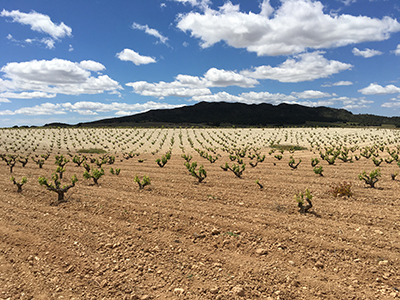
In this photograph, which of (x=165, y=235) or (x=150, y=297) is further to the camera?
(x=165, y=235)

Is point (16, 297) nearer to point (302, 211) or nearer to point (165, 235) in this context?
point (165, 235)

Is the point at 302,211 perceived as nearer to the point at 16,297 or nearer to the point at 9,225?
the point at 16,297

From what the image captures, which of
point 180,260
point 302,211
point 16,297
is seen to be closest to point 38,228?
point 16,297

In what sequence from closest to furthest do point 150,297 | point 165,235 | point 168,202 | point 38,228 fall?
point 150,297
point 165,235
point 38,228
point 168,202

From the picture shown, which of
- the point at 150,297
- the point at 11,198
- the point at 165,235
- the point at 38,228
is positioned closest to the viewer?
the point at 150,297

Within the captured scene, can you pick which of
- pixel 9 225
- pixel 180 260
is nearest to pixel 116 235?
pixel 180 260

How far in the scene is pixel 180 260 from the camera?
21.2 feet

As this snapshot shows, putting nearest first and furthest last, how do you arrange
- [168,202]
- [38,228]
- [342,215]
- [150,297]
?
[150,297]
[38,228]
[342,215]
[168,202]

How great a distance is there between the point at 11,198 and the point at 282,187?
1346cm

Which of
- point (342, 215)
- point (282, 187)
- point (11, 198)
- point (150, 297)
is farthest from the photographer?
point (282, 187)

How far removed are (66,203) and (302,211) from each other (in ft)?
32.2

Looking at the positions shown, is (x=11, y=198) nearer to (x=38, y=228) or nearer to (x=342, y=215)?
(x=38, y=228)

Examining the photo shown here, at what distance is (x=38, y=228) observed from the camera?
8.44 metres

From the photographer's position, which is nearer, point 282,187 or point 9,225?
point 9,225
